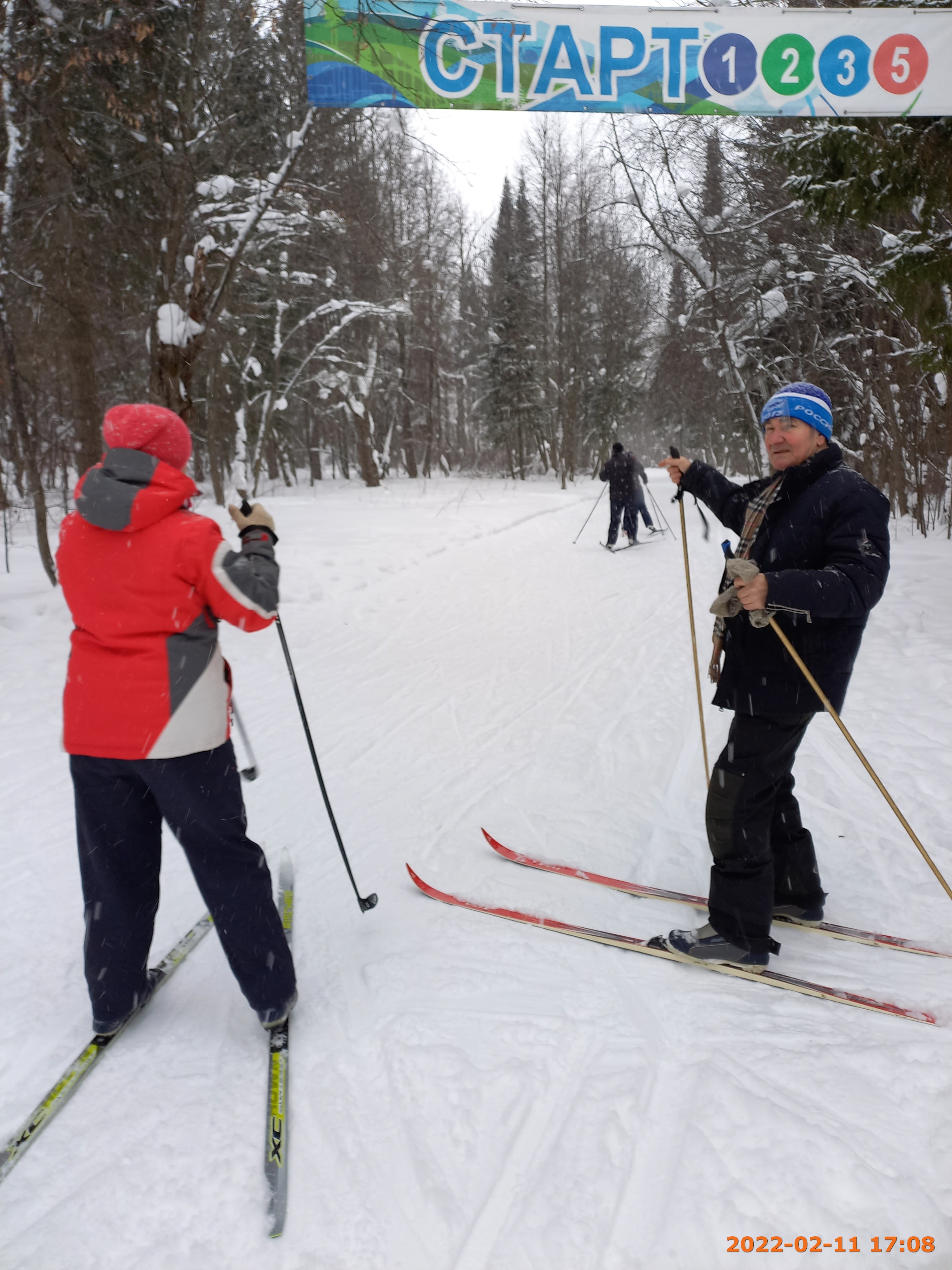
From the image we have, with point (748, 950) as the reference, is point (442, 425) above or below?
above

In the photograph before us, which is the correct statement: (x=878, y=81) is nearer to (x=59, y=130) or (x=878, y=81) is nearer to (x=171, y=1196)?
(x=171, y=1196)

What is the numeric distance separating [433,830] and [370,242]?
988 cm

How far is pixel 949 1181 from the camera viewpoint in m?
1.83

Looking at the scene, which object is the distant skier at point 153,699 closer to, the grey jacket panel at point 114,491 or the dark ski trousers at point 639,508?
the grey jacket panel at point 114,491

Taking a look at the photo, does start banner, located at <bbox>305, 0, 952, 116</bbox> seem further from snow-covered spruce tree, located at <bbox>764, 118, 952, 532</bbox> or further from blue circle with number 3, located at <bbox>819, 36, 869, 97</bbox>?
A: snow-covered spruce tree, located at <bbox>764, 118, 952, 532</bbox>

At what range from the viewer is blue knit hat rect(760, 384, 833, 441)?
2520mm

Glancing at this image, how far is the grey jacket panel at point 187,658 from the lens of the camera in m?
2.18

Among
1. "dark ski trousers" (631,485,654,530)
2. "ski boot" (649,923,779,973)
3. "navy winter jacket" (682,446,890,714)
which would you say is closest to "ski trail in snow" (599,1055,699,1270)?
"ski boot" (649,923,779,973)

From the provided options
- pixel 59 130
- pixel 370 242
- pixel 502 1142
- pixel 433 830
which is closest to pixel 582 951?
pixel 502 1142

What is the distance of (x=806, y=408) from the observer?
2512mm

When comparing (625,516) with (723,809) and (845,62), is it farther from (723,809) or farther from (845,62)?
(723,809)

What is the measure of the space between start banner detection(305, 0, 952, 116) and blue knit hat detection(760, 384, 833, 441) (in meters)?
3.60

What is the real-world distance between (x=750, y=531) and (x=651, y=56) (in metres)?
4.18

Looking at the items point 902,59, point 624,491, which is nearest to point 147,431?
point 902,59
